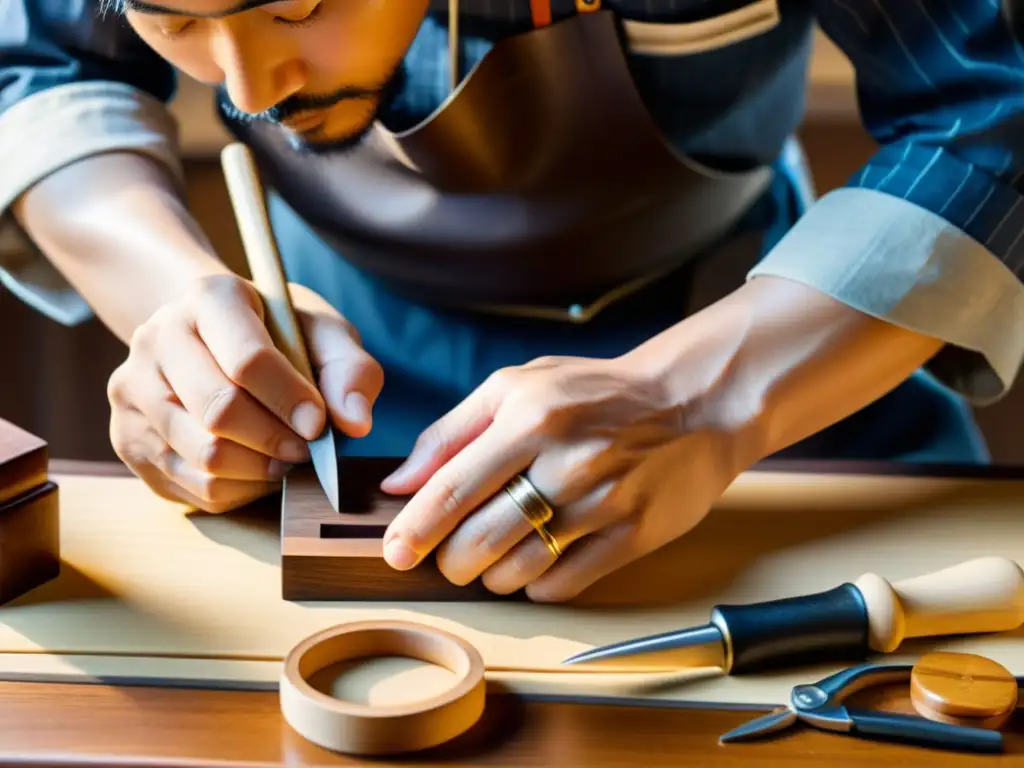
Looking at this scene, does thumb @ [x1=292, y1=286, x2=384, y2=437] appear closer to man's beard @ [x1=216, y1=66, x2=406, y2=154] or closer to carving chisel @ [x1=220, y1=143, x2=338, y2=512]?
carving chisel @ [x1=220, y1=143, x2=338, y2=512]

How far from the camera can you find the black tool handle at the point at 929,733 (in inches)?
27.4

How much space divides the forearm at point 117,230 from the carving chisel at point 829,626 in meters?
0.51

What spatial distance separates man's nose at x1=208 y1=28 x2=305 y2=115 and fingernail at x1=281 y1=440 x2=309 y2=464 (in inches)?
9.3

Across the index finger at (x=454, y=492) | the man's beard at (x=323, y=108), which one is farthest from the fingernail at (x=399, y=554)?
the man's beard at (x=323, y=108)

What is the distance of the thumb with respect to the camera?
90 cm

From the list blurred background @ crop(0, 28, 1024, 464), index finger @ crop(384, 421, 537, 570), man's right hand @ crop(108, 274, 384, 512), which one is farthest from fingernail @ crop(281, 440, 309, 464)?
blurred background @ crop(0, 28, 1024, 464)

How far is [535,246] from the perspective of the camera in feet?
3.85

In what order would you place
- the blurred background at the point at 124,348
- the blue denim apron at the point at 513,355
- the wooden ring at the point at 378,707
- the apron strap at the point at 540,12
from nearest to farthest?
→ the wooden ring at the point at 378,707 → the apron strap at the point at 540,12 → the blue denim apron at the point at 513,355 → the blurred background at the point at 124,348

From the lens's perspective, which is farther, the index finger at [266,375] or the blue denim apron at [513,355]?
the blue denim apron at [513,355]

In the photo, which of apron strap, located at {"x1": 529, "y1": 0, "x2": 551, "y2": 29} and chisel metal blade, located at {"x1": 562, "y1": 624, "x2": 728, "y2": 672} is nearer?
chisel metal blade, located at {"x1": 562, "y1": 624, "x2": 728, "y2": 672}

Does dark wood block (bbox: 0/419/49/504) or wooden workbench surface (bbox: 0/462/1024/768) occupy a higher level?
dark wood block (bbox: 0/419/49/504)

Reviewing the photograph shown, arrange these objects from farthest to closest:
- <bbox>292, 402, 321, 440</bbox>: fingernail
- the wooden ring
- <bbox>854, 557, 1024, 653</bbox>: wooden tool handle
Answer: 1. <bbox>292, 402, 321, 440</bbox>: fingernail
2. <bbox>854, 557, 1024, 653</bbox>: wooden tool handle
3. the wooden ring

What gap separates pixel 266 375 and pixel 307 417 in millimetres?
41

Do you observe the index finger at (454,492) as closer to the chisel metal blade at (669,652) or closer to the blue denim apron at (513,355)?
the chisel metal blade at (669,652)
